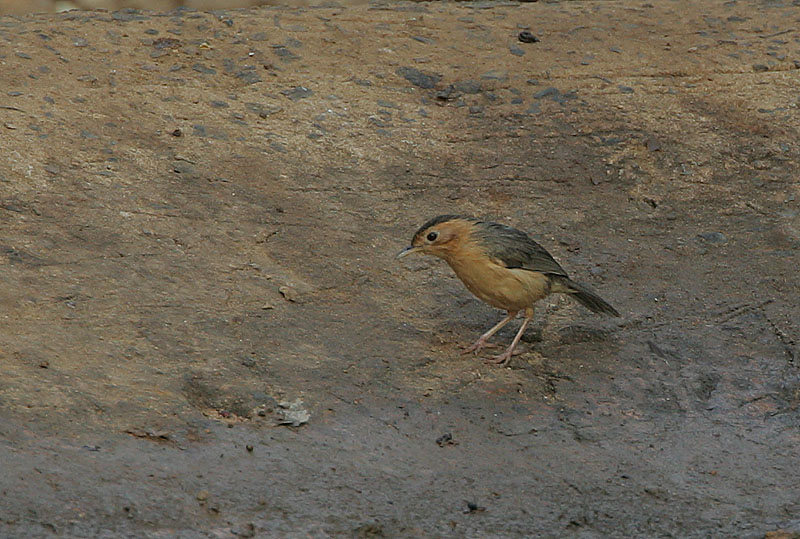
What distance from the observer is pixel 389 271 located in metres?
6.52

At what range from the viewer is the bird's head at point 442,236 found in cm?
577

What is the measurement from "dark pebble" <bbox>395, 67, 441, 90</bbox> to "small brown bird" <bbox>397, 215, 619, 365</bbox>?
2.58 metres

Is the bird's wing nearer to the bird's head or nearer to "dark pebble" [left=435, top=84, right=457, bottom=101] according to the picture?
the bird's head

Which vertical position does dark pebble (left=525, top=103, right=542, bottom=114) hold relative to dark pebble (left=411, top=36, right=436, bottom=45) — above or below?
below

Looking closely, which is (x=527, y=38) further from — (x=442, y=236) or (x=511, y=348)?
(x=511, y=348)

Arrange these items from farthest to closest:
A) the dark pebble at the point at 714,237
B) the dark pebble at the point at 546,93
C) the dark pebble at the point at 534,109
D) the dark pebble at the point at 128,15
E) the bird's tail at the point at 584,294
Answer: the dark pebble at the point at 128,15, the dark pebble at the point at 546,93, the dark pebble at the point at 534,109, the dark pebble at the point at 714,237, the bird's tail at the point at 584,294

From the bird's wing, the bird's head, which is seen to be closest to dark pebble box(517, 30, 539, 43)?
the bird's wing

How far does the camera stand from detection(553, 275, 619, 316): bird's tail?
234 inches

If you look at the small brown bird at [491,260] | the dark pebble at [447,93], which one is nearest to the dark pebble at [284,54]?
the dark pebble at [447,93]

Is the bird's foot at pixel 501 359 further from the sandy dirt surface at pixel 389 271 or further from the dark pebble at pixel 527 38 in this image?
the dark pebble at pixel 527 38

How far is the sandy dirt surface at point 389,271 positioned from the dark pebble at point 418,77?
0.10ft

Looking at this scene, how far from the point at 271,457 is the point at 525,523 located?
41.3 inches

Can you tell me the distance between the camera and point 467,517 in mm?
4414

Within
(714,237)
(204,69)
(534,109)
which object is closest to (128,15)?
(204,69)
